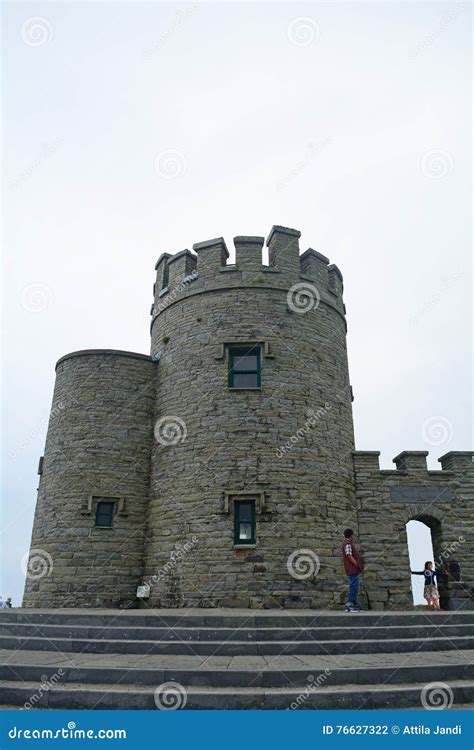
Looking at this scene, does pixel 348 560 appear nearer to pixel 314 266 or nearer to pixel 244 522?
pixel 244 522

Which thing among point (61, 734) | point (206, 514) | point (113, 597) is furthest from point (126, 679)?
point (113, 597)

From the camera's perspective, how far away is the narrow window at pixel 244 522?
36.7ft

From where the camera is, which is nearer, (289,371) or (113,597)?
(113,597)

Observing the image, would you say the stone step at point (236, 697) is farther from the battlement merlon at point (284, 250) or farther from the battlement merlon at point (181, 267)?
the battlement merlon at point (181, 267)

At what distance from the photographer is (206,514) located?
450 inches

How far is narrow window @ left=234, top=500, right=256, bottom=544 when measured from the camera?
11.2 meters

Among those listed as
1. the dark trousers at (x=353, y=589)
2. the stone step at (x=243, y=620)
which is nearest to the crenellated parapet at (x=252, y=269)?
the dark trousers at (x=353, y=589)

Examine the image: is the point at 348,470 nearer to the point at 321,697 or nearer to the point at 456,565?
the point at 456,565

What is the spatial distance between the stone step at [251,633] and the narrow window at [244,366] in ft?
21.4

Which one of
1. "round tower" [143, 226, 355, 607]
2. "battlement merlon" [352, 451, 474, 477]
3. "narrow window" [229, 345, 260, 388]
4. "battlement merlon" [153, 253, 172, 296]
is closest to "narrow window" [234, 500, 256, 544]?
"round tower" [143, 226, 355, 607]

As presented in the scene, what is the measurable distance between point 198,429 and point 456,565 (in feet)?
24.9

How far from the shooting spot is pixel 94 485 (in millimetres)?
12742

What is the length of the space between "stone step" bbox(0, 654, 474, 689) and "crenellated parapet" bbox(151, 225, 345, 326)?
389 inches

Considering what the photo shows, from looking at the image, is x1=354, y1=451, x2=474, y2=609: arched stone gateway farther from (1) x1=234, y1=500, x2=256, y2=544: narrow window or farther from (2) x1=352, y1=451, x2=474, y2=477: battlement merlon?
(1) x1=234, y1=500, x2=256, y2=544: narrow window
